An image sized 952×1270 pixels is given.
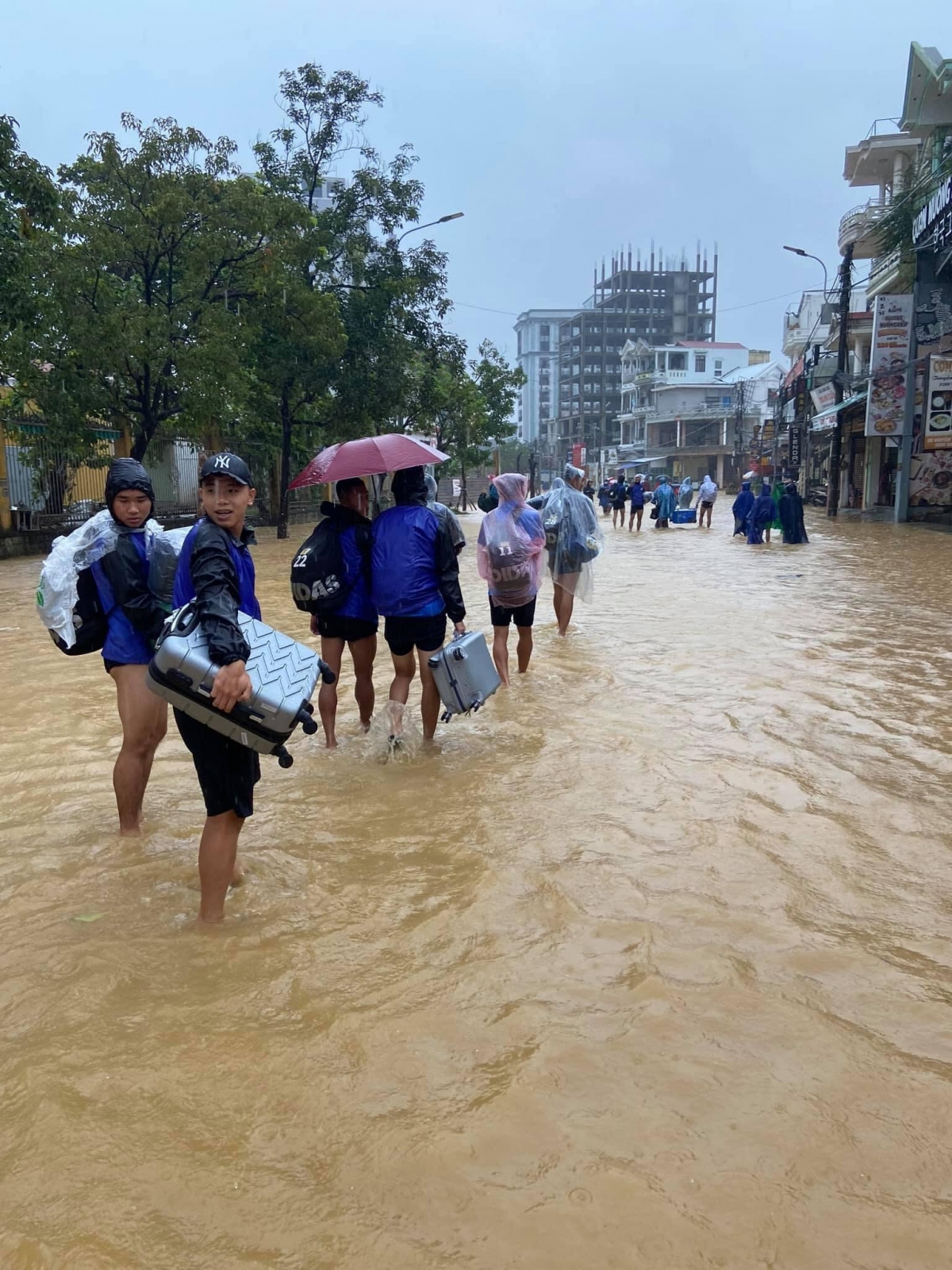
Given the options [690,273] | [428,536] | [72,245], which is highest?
[690,273]

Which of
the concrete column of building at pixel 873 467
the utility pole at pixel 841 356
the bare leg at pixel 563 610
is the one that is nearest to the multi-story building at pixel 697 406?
the concrete column of building at pixel 873 467

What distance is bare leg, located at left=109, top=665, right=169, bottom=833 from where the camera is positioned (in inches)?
155

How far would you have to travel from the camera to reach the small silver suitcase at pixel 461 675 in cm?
532

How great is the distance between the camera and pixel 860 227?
37.5 m

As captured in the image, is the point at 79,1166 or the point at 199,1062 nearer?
the point at 79,1166

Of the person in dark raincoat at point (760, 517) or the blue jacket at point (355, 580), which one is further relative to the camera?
the person in dark raincoat at point (760, 517)

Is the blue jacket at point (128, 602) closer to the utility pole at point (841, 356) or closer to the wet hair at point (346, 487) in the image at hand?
the wet hair at point (346, 487)

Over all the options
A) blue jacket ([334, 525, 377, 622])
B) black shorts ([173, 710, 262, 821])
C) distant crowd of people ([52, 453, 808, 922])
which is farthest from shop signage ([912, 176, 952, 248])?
black shorts ([173, 710, 262, 821])

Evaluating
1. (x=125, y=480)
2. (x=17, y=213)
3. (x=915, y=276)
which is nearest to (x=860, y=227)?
(x=915, y=276)

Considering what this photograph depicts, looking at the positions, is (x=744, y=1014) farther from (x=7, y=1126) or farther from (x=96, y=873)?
(x=96, y=873)

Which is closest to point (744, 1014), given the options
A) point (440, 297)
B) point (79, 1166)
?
point (79, 1166)

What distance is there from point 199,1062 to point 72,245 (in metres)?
16.2

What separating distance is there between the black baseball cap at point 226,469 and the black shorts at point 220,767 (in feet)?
2.53

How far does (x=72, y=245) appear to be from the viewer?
1589 centimetres
